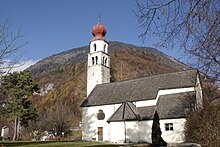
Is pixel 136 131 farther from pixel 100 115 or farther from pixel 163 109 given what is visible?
pixel 100 115

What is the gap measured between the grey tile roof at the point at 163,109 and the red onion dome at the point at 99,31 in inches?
571

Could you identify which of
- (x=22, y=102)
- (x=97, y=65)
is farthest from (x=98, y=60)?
(x=22, y=102)

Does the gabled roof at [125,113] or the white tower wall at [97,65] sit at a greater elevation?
the white tower wall at [97,65]

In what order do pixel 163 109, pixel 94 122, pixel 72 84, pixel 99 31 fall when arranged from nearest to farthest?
pixel 163 109
pixel 94 122
pixel 99 31
pixel 72 84

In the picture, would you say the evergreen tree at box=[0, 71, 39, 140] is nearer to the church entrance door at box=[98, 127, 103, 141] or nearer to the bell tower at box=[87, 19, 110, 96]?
the bell tower at box=[87, 19, 110, 96]

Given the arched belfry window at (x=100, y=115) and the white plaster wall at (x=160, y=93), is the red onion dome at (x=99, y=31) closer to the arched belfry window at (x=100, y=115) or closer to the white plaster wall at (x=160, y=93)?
the arched belfry window at (x=100, y=115)

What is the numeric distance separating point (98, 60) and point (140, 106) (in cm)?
1179

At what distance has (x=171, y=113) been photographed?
27250 millimetres

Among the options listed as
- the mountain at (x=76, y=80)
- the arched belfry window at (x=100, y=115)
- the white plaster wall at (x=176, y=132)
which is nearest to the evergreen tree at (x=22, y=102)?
the arched belfry window at (x=100, y=115)

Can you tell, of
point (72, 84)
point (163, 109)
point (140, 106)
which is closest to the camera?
point (163, 109)

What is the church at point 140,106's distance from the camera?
2705cm

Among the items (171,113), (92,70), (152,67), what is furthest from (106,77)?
(152,67)

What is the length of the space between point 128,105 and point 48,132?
23399 millimetres

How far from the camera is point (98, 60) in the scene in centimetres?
3878
